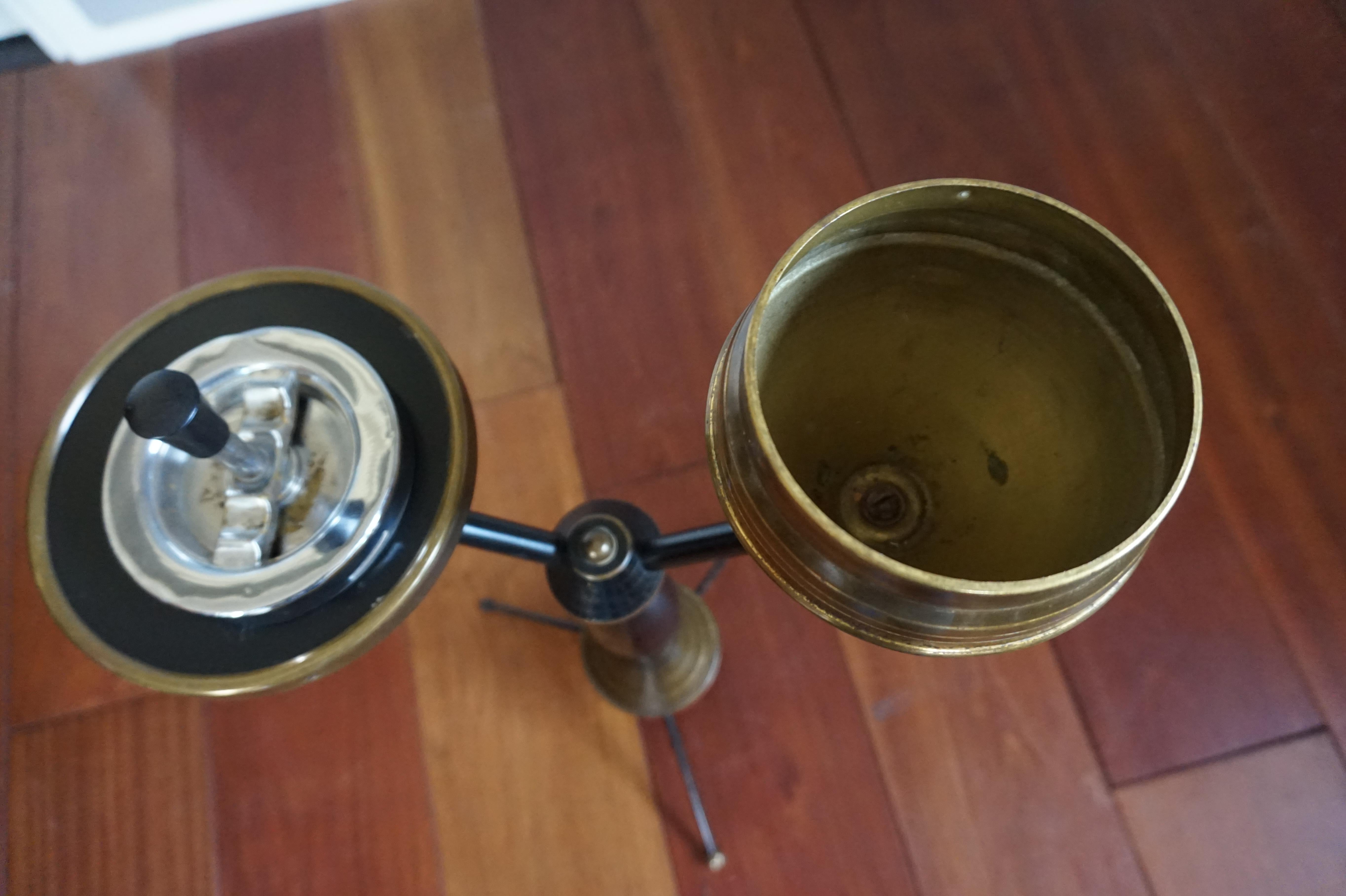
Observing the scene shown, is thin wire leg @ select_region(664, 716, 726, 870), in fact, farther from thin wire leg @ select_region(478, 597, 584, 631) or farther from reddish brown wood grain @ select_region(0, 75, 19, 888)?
reddish brown wood grain @ select_region(0, 75, 19, 888)

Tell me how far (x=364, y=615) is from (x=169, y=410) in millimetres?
132

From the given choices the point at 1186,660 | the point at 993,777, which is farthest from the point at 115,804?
the point at 1186,660

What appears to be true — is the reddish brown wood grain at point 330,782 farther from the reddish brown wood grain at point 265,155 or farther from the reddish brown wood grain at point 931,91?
the reddish brown wood grain at point 931,91

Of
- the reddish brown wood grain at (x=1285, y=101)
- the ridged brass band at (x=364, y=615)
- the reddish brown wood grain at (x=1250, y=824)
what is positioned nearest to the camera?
the ridged brass band at (x=364, y=615)

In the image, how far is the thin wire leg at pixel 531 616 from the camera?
911mm

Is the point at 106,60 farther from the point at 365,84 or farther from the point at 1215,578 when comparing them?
the point at 1215,578

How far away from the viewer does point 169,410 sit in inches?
14.4

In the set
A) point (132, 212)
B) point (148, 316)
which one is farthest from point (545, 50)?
point (148, 316)

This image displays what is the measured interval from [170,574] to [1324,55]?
1.46 meters

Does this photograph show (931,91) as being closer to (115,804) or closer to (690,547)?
(690,547)

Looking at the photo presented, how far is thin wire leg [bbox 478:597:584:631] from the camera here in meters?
0.91

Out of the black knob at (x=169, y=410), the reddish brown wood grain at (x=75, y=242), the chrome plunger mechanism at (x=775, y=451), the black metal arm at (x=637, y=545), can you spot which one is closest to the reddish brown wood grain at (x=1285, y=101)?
the chrome plunger mechanism at (x=775, y=451)

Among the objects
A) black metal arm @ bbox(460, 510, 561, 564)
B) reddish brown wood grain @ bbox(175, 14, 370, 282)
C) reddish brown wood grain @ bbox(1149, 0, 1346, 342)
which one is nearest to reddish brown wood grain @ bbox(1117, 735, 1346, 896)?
reddish brown wood grain @ bbox(1149, 0, 1346, 342)

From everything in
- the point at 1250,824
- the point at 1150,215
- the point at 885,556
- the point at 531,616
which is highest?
the point at 885,556
